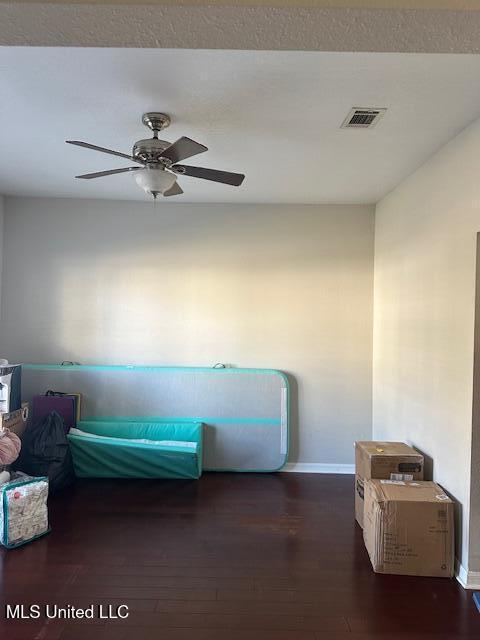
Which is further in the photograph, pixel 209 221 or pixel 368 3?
pixel 209 221

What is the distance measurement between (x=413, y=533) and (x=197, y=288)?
2689mm

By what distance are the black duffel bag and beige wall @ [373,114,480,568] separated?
276 centimetres

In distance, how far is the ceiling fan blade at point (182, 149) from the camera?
73.5 inches

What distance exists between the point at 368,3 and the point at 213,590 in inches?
103

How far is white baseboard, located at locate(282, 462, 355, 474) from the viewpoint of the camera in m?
3.98

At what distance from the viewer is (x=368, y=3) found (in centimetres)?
108

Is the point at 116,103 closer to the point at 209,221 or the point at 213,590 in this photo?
the point at 209,221

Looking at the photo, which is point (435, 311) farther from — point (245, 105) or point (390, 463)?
point (245, 105)

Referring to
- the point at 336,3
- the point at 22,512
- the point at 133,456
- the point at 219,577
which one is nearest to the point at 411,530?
the point at 219,577

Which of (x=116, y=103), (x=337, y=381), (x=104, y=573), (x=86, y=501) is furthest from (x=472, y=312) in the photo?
(x=86, y=501)

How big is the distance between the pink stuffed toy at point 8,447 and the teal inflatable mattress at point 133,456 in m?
0.51

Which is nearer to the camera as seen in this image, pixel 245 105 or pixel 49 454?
pixel 245 105

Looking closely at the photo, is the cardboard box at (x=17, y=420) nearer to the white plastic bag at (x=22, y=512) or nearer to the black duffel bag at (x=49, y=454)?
the black duffel bag at (x=49, y=454)

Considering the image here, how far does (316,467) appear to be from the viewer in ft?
13.1
